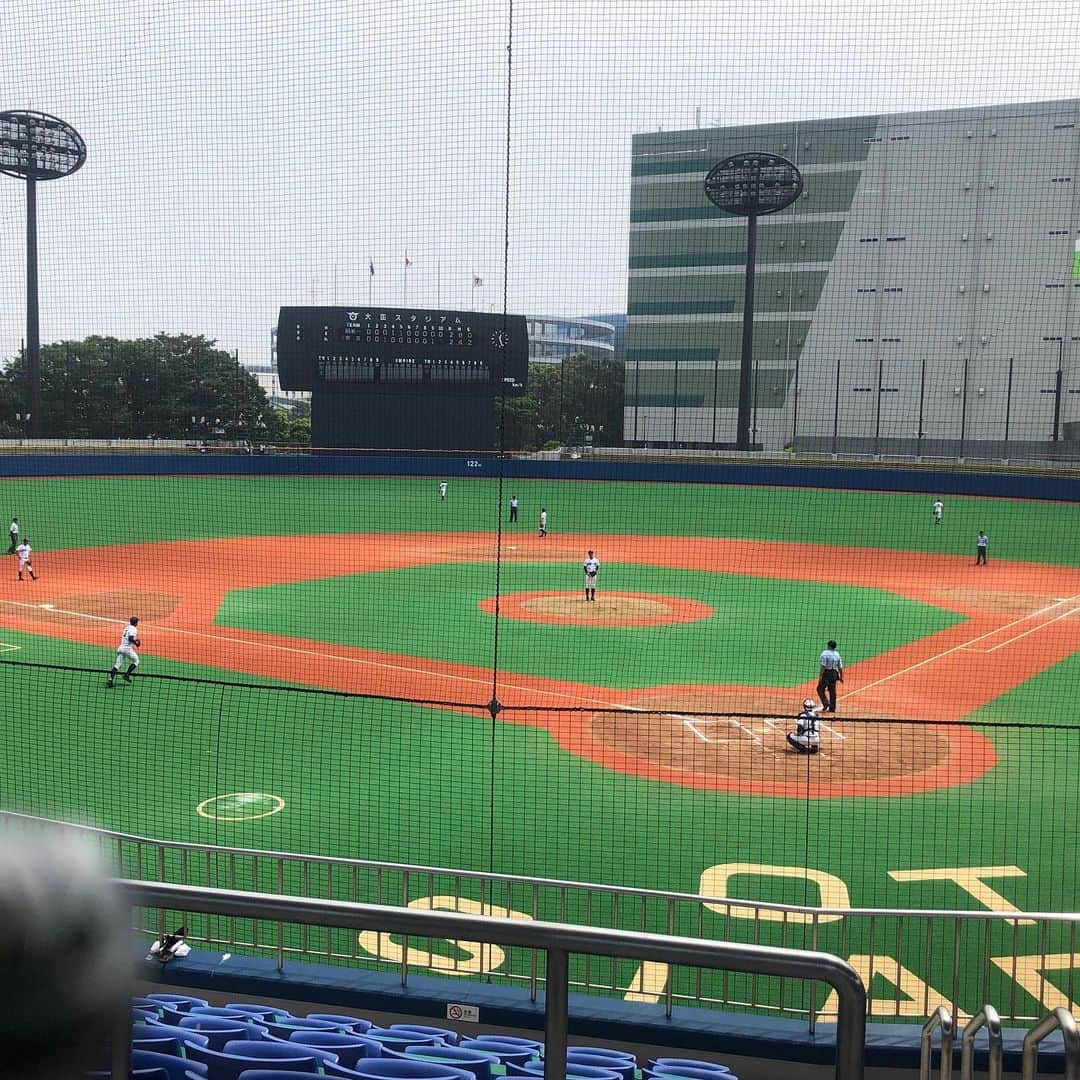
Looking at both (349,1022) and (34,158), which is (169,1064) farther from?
(34,158)

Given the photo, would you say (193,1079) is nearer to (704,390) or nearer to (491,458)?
(704,390)

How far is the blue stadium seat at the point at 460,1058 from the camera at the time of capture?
Result: 371cm

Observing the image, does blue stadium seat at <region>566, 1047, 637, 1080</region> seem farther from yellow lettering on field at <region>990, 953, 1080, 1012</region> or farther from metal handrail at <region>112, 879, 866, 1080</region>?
yellow lettering on field at <region>990, 953, 1080, 1012</region>

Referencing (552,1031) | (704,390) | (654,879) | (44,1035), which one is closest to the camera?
(44,1035)

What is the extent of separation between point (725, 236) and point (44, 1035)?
2973 cm

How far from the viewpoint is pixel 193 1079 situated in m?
2.67

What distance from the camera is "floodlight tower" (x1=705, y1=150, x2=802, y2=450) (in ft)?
74.9

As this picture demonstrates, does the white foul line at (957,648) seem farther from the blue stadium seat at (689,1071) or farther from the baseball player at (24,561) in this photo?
the baseball player at (24,561)

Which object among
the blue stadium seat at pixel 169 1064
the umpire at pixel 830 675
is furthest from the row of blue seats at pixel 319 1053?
the umpire at pixel 830 675

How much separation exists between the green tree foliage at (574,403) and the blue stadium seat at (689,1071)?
30423mm

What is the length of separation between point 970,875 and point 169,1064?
24.9 feet

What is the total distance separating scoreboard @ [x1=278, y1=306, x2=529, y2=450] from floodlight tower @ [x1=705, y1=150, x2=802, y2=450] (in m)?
8.80

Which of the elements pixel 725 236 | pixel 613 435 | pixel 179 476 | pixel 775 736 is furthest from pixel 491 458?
pixel 775 736

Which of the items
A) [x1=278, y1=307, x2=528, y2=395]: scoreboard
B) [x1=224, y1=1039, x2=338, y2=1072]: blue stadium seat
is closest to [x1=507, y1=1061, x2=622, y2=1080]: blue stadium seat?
[x1=224, y1=1039, x2=338, y2=1072]: blue stadium seat
